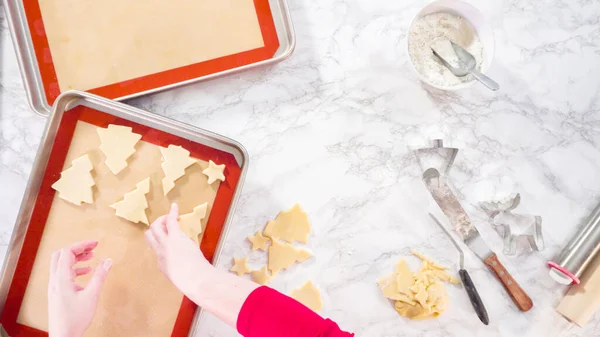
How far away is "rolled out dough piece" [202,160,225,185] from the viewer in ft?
2.48

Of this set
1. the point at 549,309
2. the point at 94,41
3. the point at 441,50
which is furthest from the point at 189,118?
the point at 549,309

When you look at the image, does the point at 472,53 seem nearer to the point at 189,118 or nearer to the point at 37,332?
the point at 189,118

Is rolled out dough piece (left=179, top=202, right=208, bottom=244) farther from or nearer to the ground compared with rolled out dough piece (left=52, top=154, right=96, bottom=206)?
nearer to the ground

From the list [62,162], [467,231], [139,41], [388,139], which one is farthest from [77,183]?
[467,231]

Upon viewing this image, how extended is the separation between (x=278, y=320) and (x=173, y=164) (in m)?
0.28

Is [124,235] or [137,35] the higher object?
→ [137,35]

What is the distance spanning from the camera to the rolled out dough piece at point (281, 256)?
0.82m

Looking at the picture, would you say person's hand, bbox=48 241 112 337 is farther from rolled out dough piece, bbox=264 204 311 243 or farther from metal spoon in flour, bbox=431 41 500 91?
metal spoon in flour, bbox=431 41 500 91

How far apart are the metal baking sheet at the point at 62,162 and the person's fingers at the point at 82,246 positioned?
8 cm

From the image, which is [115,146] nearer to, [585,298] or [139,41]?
[139,41]

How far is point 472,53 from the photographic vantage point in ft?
2.74

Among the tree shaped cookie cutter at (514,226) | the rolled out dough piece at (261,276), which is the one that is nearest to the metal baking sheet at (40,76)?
the rolled out dough piece at (261,276)

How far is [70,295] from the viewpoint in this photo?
676 mm

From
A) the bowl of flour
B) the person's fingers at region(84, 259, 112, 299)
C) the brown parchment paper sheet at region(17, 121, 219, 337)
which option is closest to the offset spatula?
the bowl of flour
